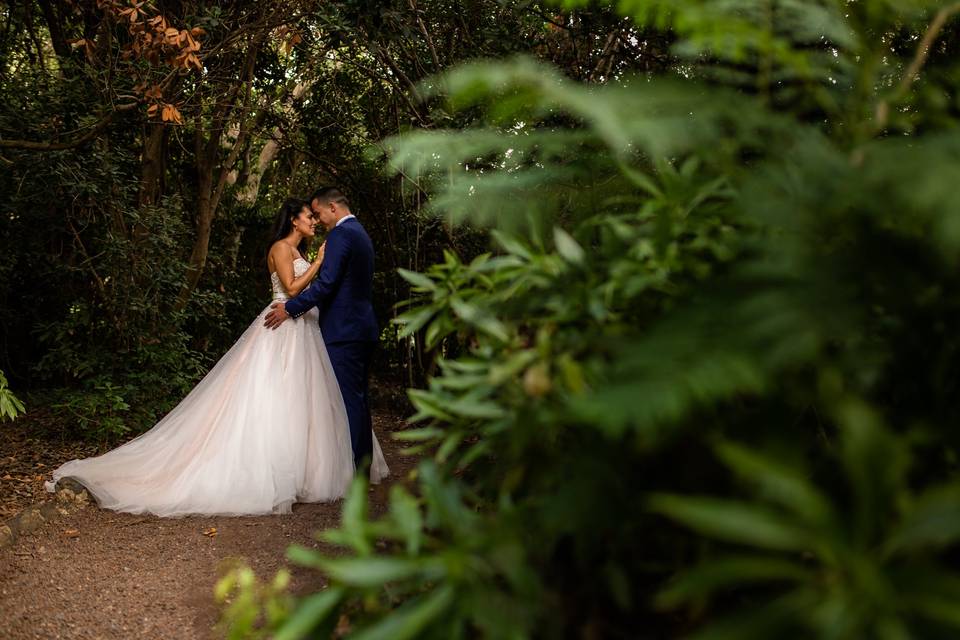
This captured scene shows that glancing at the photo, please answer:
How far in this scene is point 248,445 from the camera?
550 centimetres

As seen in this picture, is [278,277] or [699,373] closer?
[699,373]

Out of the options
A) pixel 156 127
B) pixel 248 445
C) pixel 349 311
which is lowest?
pixel 248 445

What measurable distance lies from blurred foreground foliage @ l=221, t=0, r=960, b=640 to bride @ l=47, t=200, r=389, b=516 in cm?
424

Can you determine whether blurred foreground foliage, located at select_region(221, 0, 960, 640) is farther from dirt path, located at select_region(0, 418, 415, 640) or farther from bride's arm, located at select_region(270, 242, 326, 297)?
bride's arm, located at select_region(270, 242, 326, 297)

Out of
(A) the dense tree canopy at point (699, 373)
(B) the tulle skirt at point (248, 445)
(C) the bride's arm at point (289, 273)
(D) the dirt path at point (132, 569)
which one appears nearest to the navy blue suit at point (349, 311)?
(B) the tulle skirt at point (248, 445)

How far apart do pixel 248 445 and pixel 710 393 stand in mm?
5133

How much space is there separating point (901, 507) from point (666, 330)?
11.6 inches

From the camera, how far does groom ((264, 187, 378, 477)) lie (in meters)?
5.84

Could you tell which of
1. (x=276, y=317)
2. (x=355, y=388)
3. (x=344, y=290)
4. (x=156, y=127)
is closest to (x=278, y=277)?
(x=276, y=317)

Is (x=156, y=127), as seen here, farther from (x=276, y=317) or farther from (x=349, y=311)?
(x=349, y=311)

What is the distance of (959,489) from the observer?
0.68 m

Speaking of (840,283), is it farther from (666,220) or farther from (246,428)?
(246,428)

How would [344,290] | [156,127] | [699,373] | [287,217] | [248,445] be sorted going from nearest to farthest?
[699,373] → [248,445] → [344,290] → [287,217] → [156,127]

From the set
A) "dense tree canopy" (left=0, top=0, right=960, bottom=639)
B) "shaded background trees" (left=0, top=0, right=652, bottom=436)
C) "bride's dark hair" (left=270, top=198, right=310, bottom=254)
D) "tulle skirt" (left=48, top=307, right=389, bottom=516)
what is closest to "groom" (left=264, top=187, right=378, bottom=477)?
"tulle skirt" (left=48, top=307, right=389, bottom=516)
